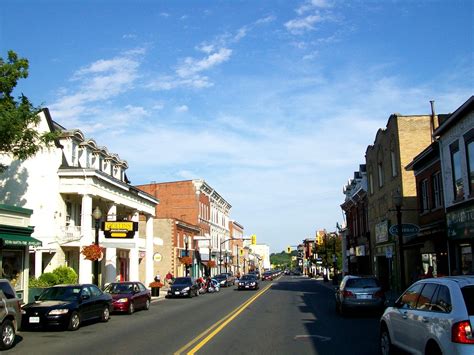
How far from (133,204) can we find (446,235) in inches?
969

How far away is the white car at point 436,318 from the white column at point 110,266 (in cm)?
3052

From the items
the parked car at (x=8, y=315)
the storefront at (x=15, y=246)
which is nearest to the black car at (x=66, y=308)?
the parked car at (x=8, y=315)

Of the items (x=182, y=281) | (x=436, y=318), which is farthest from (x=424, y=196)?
(x=436, y=318)

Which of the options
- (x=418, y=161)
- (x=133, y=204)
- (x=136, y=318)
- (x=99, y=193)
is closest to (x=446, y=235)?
Result: (x=418, y=161)

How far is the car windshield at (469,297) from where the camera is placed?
712 cm

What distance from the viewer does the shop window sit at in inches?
919

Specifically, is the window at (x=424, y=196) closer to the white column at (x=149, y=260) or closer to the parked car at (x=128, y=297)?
the parked car at (x=128, y=297)

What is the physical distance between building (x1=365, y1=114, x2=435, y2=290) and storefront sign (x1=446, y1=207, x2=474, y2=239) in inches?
216

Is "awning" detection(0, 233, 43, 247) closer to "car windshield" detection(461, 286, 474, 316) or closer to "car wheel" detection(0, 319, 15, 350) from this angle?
"car wheel" detection(0, 319, 15, 350)

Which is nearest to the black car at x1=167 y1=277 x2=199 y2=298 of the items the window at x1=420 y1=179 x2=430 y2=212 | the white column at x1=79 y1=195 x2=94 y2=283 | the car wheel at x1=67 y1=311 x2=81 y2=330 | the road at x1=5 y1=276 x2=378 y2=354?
the white column at x1=79 y1=195 x2=94 y2=283

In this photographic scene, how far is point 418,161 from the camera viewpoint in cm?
2920

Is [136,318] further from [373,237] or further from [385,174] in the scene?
[373,237]

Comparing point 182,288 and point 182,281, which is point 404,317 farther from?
point 182,281

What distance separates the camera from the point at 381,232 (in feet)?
133
